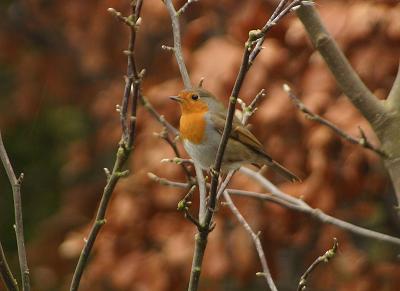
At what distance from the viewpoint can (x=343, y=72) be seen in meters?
2.38

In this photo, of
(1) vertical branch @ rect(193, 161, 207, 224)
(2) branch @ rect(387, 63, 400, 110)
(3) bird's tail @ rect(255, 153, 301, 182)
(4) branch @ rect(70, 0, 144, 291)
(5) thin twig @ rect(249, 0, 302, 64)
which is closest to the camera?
(4) branch @ rect(70, 0, 144, 291)

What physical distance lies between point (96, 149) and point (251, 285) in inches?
58.5

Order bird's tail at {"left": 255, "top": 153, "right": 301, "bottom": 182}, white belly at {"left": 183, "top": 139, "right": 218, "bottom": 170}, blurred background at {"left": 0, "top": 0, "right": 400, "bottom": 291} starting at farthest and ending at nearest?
1. blurred background at {"left": 0, "top": 0, "right": 400, "bottom": 291}
2. bird's tail at {"left": 255, "top": 153, "right": 301, "bottom": 182}
3. white belly at {"left": 183, "top": 139, "right": 218, "bottom": 170}

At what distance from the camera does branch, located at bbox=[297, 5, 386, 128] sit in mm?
2348

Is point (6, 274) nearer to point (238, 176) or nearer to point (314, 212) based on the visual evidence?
point (314, 212)

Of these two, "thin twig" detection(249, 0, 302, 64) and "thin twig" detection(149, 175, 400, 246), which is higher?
"thin twig" detection(249, 0, 302, 64)

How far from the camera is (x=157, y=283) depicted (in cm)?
438

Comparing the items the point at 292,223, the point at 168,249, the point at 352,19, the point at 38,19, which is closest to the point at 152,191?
the point at 168,249

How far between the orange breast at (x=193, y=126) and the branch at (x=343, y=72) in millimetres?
693

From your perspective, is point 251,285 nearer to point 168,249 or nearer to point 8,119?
point 168,249

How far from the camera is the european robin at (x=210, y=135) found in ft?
9.21

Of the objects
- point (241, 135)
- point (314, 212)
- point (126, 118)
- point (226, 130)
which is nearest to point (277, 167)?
point (241, 135)

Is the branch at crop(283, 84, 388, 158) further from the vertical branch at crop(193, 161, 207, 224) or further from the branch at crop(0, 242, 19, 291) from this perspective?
the branch at crop(0, 242, 19, 291)

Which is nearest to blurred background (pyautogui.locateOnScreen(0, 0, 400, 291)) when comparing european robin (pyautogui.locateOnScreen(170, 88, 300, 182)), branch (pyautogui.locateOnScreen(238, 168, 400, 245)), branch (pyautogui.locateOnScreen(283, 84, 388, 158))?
european robin (pyautogui.locateOnScreen(170, 88, 300, 182))
